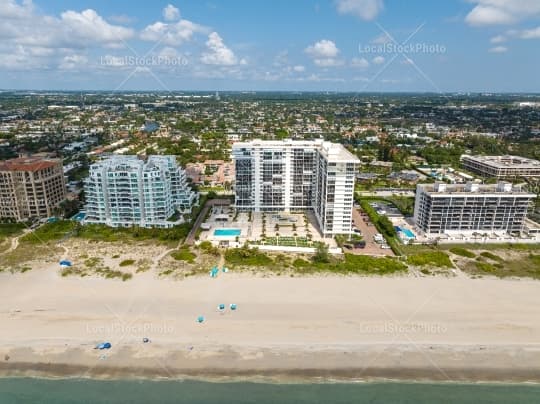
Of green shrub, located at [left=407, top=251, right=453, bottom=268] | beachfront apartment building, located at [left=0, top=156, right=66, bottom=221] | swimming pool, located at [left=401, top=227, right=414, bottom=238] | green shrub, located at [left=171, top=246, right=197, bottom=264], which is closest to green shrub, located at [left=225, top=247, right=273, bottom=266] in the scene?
green shrub, located at [left=171, top=246, right=197, bottom=264]

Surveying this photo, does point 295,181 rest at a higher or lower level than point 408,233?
higher

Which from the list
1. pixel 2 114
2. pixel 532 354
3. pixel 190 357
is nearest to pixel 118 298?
pixel 190 357

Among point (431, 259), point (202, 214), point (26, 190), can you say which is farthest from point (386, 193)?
point (26, 190)

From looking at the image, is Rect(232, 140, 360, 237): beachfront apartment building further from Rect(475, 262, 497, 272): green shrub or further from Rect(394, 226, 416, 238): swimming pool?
Rect(475, 262, 497, 272): green shrub

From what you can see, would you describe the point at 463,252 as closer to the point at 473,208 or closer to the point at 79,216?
the point at 473,208

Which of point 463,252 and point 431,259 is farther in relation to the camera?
point 463,252

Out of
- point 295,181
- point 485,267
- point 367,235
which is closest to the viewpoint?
point 485,267
